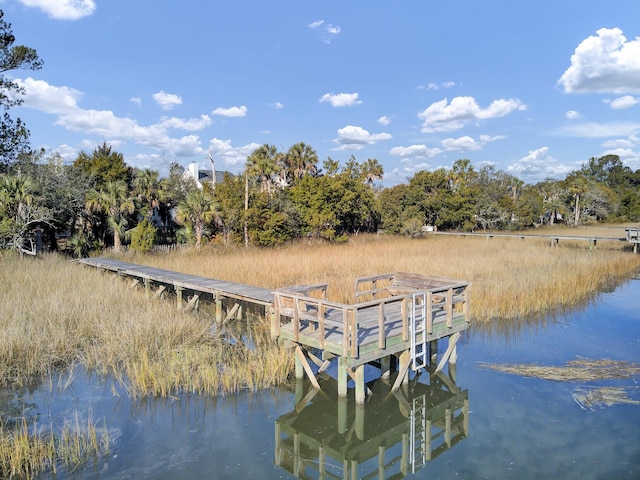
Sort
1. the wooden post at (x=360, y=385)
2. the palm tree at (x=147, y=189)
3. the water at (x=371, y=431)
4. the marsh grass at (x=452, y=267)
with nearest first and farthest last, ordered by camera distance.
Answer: the water at (x=371, y=431), the wooden post at (x=360, y=385), the marsh grass at (x=452, y=267), the palm tree at (x=147, y=189)

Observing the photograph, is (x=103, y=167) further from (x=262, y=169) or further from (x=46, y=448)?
(x=46, y=448)

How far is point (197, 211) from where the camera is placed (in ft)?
78.5

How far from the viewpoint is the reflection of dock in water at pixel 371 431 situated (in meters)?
6.36

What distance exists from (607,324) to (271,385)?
9709 mm

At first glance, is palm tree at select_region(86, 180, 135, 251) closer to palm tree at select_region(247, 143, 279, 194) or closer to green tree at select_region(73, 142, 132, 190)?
green tree at select_region(73, 142, 132, 190)

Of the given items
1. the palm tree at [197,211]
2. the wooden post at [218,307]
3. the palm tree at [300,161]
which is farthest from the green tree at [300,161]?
the wooden post at [218,307]

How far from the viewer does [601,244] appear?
3312 cm

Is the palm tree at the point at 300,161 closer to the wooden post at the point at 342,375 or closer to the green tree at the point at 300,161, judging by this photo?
the green tree at the point at 300,161

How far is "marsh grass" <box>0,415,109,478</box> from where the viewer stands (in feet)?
18.5

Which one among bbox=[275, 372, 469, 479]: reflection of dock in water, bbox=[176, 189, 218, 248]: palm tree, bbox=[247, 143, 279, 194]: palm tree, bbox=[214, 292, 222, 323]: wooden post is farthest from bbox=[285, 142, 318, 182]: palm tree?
bbox=[275, 372, 469, 479]: reflection of dock in water

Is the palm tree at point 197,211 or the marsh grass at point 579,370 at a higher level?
the palm tree at point 197,211

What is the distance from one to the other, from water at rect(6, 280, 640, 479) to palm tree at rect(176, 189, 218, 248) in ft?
50.8

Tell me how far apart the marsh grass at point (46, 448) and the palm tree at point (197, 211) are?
681 inches

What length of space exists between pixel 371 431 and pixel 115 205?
1886cm
